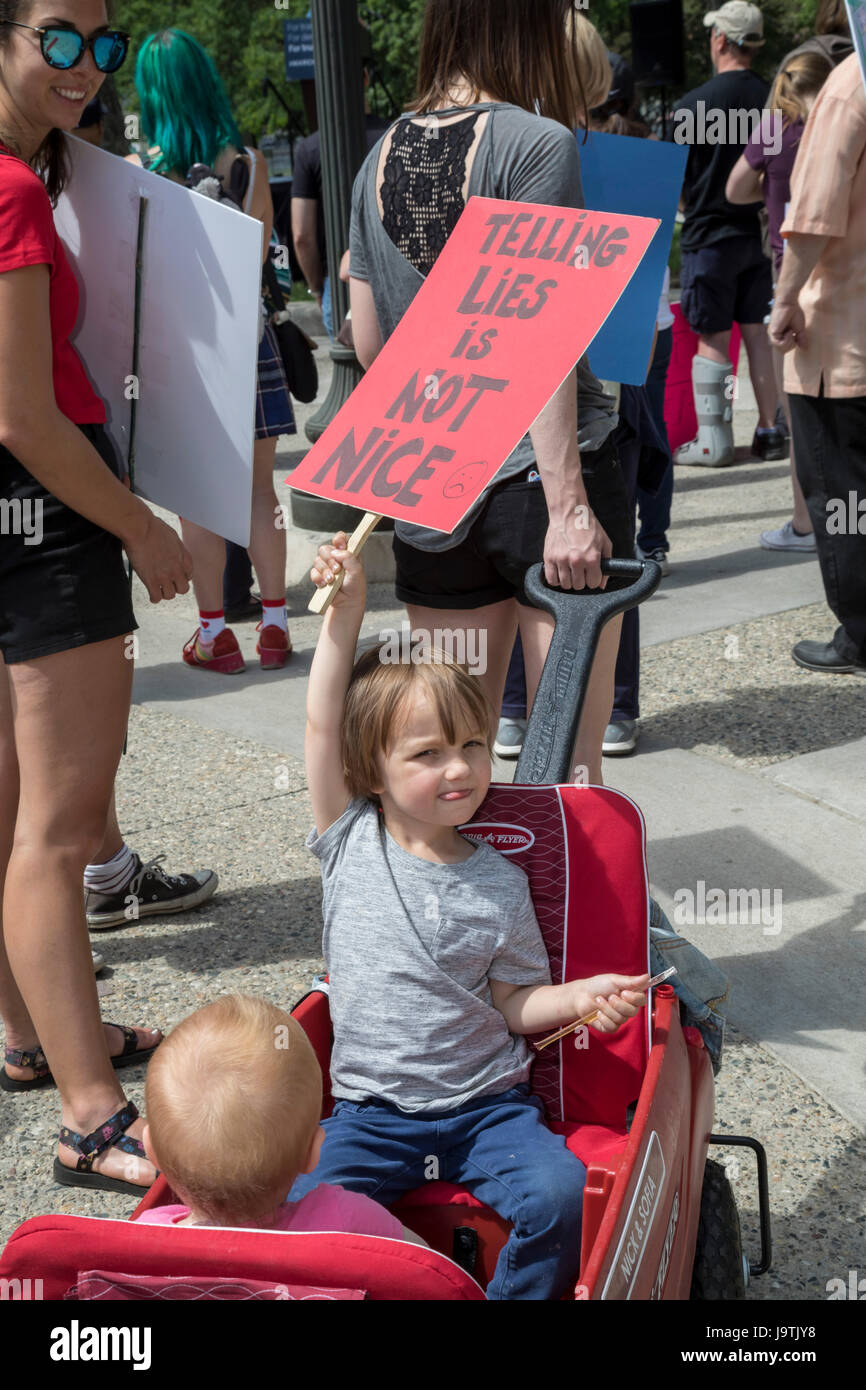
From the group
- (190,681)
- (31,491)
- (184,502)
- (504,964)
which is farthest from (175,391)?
(190,681)

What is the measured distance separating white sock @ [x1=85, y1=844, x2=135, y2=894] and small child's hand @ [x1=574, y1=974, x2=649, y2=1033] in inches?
69.9

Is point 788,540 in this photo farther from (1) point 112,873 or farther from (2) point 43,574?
(2) point 43,574

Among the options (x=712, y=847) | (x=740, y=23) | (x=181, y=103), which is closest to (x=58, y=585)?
(x=712, y=847)

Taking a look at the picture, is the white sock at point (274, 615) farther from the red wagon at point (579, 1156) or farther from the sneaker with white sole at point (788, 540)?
the red wagon at point (579, 1156)

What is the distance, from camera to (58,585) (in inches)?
94.5

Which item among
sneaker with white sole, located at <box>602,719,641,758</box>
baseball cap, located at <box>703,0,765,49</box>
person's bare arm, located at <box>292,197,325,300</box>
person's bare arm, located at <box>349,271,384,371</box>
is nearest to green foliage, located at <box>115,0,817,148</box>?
person's bare arm, located at <box>292,197,325,300</box>

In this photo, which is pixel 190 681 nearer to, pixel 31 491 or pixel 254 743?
pixel 254 743

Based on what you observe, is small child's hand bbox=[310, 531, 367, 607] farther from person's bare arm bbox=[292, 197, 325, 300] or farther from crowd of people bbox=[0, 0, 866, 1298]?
person's bare arm bbox=[292, 197, 325, 300]

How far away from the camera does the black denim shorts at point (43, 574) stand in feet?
7.70

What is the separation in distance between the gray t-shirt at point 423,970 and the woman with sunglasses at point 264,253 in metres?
2.75

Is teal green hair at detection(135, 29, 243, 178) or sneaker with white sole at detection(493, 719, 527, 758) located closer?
sneaker with white sole at detection(493, 719, 527, 758)

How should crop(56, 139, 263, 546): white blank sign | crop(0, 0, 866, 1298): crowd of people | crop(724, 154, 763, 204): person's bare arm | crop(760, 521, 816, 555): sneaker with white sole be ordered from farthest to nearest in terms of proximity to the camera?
crop(724, 154, 763, 204): person's bare arm
crop(760, 521, 816, 555): sneaker with white sole
crop(56, 139, 263, 546): white blank sign
crop(0, 0, 866, 1298): crowd of people

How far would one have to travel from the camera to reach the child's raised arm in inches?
86.6

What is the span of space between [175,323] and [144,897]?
5.36ft
